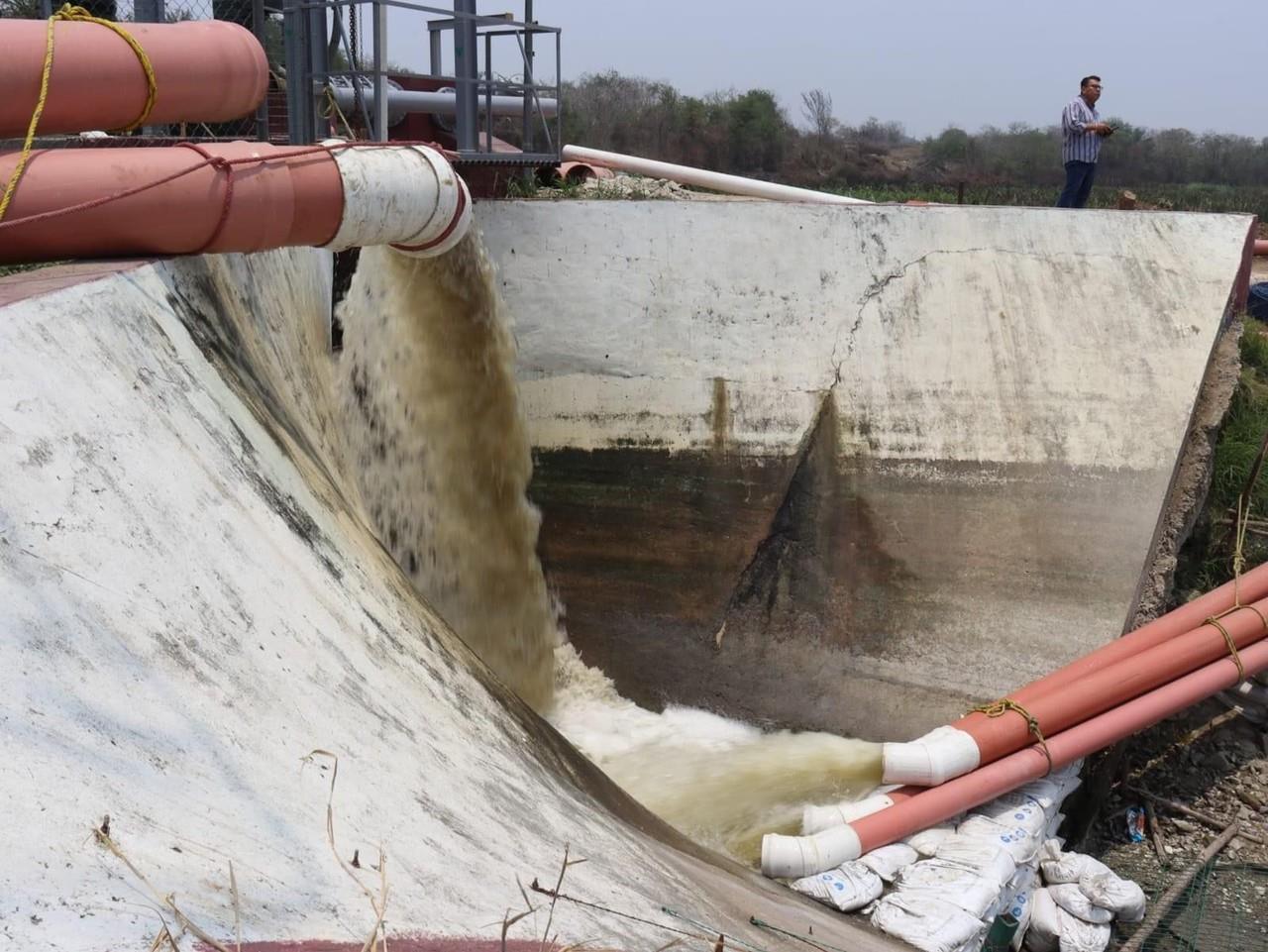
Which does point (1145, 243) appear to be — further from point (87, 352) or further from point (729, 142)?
point (729, 142)

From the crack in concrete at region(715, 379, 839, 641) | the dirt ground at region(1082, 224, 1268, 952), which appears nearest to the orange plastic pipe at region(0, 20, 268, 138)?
the crack in concrete at region(715, 379, 839, 641)

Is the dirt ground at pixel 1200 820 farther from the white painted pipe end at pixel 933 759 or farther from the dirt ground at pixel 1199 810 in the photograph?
the white painted pipe end at pixel 933 759

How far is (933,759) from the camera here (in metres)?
5.19

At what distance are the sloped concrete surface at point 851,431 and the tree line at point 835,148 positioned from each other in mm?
12136

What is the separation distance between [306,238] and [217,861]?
9.52 feet

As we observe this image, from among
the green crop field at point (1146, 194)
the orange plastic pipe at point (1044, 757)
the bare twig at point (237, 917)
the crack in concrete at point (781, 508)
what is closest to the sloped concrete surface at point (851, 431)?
the crack in concrete at point (781, 508)

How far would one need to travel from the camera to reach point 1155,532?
616cm

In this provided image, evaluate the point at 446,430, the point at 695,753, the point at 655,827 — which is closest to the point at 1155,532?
the point at 695,753

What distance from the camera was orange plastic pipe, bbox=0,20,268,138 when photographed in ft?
11.6

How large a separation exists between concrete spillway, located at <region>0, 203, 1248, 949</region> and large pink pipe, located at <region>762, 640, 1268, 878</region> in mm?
431

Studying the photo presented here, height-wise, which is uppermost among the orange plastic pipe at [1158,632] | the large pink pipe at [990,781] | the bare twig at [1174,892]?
the orange plastic pipe at [1158,632]

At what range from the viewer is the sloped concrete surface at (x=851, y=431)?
249 inches

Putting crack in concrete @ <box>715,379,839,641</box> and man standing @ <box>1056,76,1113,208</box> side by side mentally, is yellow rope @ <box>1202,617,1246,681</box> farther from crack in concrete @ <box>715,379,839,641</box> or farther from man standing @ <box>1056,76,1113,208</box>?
man standing @ <box>1056,76,1113,208</box>

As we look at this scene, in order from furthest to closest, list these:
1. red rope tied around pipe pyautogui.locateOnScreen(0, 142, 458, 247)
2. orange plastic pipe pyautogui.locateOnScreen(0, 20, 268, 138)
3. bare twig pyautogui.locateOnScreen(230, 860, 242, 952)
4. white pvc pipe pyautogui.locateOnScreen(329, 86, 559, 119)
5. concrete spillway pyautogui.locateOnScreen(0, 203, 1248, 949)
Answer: white pvc pipe pyautogui.locateOnScreen(329, 86, 559, 119)
orange plastic pipe pyautogui.locateOnScreen(0, 20, 268, 138)
red rope tied around pipe pyautogui.locateOnScreen(0, 142, 458, 247)
concrete spillway pyautogui.locateOnScreen(0, 203, 1248, 949)
bare twig pyautogui.locateOnScreen(230, 860, 242, 952)
